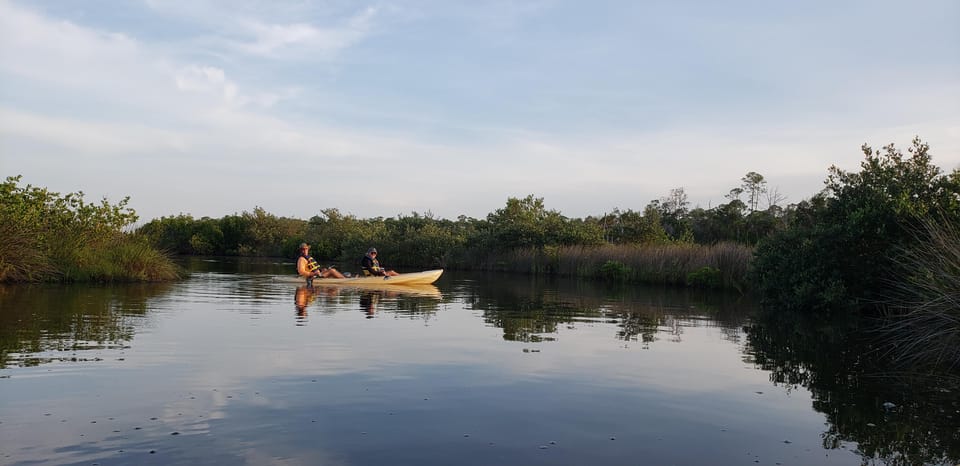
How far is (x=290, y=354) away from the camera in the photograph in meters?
9.62

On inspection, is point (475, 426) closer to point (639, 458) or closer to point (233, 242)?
point (639, 458)

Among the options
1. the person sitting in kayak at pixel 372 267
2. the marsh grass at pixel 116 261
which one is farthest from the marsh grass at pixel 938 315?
the marsh grass at pixel 116 261

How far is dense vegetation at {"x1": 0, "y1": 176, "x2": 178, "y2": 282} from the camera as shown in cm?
1981

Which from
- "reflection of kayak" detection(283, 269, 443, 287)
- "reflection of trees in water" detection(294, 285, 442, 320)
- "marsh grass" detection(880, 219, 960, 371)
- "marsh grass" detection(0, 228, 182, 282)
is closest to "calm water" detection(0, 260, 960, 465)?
"marsh grass" detection(880, 219, 960, 371)

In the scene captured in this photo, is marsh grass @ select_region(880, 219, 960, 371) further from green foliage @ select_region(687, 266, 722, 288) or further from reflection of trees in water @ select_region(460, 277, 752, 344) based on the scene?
green foliage @ select_region(687, 266, 722, 288)

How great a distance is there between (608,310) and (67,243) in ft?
54.2

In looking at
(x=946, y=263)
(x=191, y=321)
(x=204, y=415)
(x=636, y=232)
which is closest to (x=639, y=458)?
(x=204, y=415)

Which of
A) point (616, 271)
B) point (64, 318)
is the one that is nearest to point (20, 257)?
point (64, 318)

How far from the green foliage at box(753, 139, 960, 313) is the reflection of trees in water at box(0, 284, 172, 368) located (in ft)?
52.8

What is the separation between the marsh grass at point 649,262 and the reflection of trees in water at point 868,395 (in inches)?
487

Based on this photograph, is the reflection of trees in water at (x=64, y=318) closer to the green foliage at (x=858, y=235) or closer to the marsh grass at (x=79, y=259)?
the marsh grass at (x=79, y=259)

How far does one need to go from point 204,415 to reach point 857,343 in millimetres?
11219

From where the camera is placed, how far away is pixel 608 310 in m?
17.8

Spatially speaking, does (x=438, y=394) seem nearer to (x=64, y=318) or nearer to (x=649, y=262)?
(x=64, y=318)
